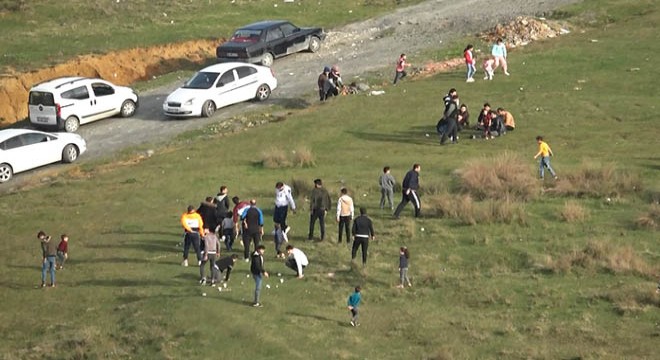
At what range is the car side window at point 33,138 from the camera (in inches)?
1359

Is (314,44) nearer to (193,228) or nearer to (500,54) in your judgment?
(500,54)

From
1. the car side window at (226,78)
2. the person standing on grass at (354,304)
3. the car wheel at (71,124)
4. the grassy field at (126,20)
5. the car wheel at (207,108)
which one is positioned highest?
the grassy field at (126,20)

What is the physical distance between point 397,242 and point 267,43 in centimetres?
2083

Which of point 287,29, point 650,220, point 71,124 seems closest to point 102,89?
point 71,124

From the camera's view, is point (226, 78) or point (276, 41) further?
point (276, 41)

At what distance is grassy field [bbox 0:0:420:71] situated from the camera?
49.5 metres

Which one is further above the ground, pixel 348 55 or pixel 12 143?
Answer: pixel 348 55

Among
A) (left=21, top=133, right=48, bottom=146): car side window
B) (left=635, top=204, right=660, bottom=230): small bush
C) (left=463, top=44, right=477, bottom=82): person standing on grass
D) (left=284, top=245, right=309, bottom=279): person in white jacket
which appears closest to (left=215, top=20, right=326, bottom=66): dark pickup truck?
(left=463, top=44, right=477, bottom=82): person standing on grass

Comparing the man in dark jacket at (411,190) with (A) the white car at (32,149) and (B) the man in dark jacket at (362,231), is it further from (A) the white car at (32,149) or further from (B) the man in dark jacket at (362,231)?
(A) the white car at (32,149)

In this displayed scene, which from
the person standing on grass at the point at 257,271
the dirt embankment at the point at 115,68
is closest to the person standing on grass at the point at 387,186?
the person standing on grass at the point at 257,271

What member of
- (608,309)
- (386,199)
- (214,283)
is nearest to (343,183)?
(386,199)

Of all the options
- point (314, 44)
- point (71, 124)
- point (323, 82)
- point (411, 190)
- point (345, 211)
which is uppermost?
point (314, 44)

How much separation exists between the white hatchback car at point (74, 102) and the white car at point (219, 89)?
1786mm

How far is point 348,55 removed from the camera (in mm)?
46719
